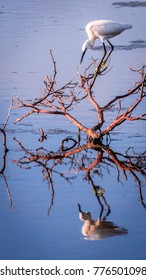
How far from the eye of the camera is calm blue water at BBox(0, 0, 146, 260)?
6.39 meters

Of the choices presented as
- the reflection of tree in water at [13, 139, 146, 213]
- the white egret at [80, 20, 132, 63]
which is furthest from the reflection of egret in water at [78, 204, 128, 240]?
the white egret at [80, 20, 132, 63]

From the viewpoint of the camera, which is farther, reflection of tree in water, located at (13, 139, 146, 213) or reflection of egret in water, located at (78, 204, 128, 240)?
reflection of tree in water, located at (13, 139, 146, 213)

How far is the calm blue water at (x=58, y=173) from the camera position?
6387mm

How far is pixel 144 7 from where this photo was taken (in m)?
18.9

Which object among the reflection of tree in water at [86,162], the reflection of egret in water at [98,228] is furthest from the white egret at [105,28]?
the reflection of egret in water at [98,228]

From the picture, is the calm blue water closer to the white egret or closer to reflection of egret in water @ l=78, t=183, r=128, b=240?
reflection of egret in water @ l=78, t=183, r=128, b=240

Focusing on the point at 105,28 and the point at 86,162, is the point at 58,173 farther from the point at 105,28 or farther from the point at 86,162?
the point at 105,28

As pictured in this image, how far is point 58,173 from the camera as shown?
8.23 meters

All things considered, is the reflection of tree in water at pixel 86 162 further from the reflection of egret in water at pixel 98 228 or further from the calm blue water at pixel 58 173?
the reflection of egret in water at pixel 98 228

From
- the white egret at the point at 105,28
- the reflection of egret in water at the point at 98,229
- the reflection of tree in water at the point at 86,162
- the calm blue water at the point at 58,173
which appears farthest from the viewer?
the white egret at the point at 105,28

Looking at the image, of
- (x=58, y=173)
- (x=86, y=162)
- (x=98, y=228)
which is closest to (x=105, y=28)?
(x=86, y=162)

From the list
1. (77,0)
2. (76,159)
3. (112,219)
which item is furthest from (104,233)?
(77,0)
